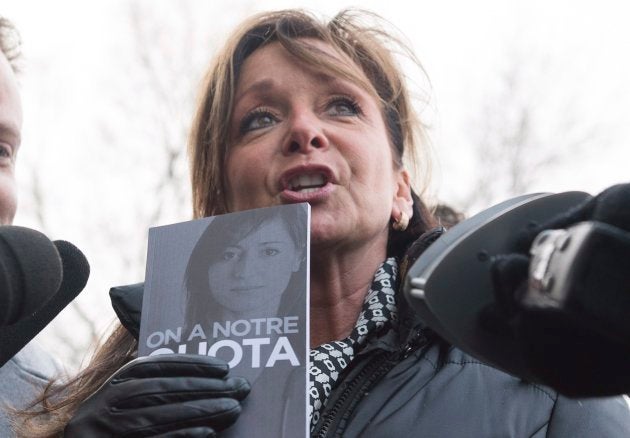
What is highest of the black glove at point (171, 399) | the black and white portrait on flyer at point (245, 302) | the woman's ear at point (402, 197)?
the woman's ear at point (402, 197)

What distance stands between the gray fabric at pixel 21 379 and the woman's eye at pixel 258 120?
1.16 m

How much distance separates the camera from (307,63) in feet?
9.05

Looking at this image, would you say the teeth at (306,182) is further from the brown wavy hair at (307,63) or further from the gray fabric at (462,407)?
the gray fabric at (462,407)

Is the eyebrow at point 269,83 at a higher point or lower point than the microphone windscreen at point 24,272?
higher

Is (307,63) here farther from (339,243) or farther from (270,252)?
(270,252)

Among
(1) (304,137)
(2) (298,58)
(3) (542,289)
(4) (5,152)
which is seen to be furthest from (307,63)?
(3) (542,289)

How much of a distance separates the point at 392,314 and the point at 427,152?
0.99 meters

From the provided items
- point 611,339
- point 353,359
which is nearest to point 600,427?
point 353,359

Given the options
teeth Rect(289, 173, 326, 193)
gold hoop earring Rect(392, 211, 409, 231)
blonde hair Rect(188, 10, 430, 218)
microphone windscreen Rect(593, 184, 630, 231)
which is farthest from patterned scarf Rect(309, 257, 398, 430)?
microphone windscreen Rect(593, 184, 630, 231)

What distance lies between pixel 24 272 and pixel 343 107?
4.98 feet

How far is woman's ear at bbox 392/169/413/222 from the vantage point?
2.88 m

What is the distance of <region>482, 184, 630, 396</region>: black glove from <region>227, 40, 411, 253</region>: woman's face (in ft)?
3.78

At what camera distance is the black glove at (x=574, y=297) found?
1184 millimetres

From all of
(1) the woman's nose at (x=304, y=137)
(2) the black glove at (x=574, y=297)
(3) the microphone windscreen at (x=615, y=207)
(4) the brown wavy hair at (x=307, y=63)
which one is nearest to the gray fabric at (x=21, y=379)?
(4) the brown wavy hair at (x=307, y=63)
